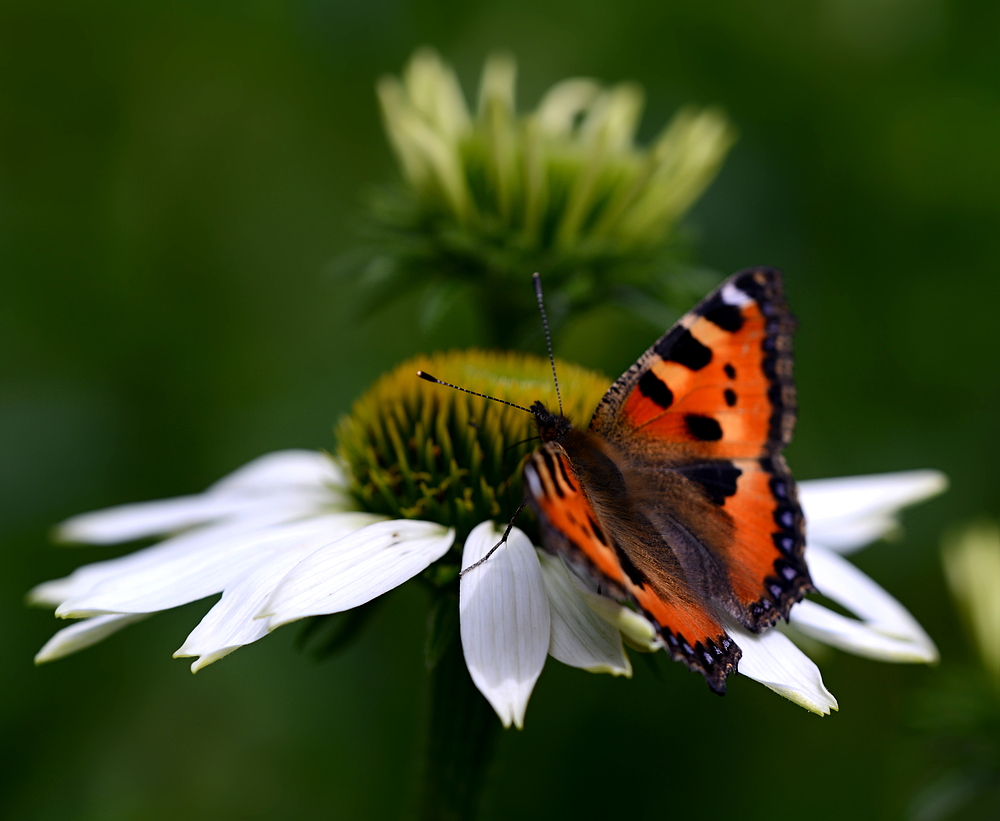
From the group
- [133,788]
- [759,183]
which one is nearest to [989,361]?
[759,183]

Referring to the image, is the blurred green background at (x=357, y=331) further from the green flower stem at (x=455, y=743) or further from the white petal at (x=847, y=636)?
the white petal at (x=847, y=636)

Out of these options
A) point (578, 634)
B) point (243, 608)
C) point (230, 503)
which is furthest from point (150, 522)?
point (578, 634)

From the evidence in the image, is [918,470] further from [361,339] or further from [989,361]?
[361,339]

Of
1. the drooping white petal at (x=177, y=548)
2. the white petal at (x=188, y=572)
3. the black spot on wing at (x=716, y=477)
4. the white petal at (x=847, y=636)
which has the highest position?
the drooping white petal at (x=177, y=548)

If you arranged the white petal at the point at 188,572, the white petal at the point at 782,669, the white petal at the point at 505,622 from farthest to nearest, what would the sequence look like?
the white petal at the point at 188,572 < the white petal at the point at 782,669 < the white petal at the point at 505,622

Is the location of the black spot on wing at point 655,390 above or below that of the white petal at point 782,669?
above

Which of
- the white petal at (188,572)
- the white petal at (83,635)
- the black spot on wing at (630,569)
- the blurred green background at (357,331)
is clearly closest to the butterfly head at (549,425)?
the black spot on wing at (630,569)

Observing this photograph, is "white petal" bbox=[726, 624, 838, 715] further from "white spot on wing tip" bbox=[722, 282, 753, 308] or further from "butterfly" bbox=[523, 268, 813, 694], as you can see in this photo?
"white spot on wing tip" bbox=[722, 282, 753, 308]
